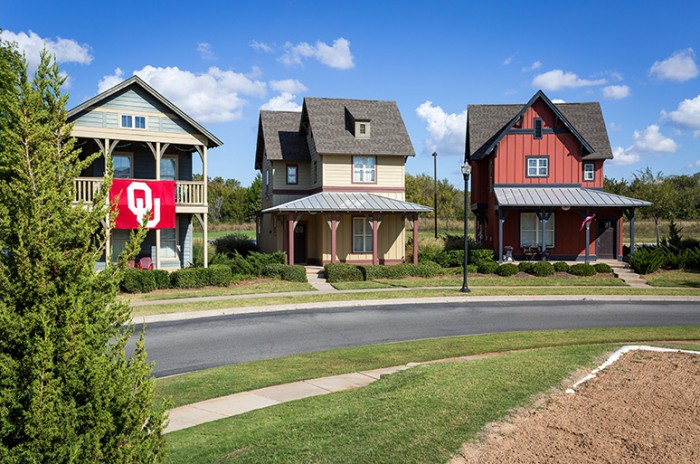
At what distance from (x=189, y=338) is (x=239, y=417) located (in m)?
7.51

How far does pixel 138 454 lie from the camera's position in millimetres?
4707

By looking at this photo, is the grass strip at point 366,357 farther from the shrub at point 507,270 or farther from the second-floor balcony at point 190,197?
the second-floor balcony at point 190,197

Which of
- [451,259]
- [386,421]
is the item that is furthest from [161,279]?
[386,421]

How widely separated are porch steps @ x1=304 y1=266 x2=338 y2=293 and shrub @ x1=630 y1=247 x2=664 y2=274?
16135 mm

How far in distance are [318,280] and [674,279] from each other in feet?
56.3

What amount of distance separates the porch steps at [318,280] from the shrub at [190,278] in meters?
4.78

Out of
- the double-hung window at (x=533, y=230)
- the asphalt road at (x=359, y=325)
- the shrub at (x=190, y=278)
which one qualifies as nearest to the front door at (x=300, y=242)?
the shrub at (x=190, y=278)

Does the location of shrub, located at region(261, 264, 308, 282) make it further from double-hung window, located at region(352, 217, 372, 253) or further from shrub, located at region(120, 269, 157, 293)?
double-hung window, located at region(352, 217, 372, 253)

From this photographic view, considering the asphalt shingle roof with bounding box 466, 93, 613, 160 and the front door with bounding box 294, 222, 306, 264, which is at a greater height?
the asphalt shingle roof with bounding box 466, 93, 613, 160

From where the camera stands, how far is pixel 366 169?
1371 inches

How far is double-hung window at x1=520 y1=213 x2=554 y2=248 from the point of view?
36.1 m

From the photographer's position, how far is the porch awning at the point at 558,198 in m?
33.6

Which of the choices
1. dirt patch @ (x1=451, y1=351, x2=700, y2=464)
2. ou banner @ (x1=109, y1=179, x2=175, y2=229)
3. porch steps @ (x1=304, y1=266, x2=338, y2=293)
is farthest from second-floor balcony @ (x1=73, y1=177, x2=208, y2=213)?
dirt patch @ (x1=451, y1=351, x2=700, y2=464)

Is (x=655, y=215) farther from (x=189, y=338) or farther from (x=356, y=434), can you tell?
(x=356, y=434)
